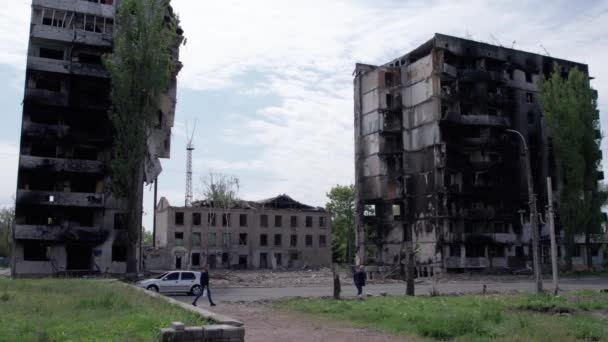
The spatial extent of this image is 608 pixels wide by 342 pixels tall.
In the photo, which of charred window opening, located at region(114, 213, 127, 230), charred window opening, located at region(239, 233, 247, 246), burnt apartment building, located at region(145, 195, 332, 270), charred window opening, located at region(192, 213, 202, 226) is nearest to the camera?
charred window opening, located at region(114, 213, 127, 230)

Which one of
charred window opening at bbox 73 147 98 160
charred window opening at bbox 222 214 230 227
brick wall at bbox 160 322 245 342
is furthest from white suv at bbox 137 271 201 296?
charred window opening at bbox 222 214 230 227

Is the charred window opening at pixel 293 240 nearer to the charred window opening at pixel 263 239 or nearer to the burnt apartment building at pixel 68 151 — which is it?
the charred window opening at pixel 263 239

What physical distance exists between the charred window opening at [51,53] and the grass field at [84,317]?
3680cm

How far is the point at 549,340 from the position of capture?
1341 centimetres

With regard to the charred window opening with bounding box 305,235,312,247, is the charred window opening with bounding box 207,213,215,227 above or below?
above

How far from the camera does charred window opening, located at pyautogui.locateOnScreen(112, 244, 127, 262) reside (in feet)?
167

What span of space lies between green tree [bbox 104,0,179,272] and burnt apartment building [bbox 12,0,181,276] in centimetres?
330

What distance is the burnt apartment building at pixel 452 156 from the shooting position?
63.1m

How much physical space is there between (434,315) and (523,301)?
7182 mm

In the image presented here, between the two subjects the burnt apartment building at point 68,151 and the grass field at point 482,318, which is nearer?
the grass field at point 482,318

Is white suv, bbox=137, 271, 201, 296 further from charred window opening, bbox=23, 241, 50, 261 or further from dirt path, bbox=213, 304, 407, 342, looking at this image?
charred window opening, bbox=23, 241, 50, 261

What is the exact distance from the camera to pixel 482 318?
17.1 metres

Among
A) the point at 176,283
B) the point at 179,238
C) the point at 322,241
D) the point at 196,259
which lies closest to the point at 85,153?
the point at 176,283

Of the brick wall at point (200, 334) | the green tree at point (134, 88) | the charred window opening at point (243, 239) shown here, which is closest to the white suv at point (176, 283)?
the green tree at point (134, 88)
